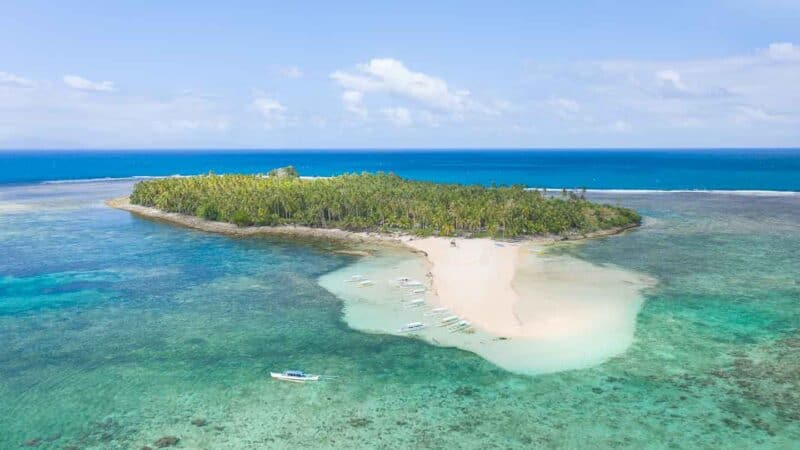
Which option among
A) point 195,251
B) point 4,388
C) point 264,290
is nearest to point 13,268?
point 195,251

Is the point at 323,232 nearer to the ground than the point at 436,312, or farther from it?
farther from it

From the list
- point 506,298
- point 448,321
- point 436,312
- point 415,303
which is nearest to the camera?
point 448,321

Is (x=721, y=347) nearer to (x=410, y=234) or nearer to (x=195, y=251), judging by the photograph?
(x=410, y=234)

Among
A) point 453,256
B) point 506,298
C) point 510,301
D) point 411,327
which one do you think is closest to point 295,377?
point 411,327

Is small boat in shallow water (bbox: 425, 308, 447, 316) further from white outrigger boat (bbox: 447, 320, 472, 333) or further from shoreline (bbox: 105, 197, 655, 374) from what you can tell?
white outrigger boat (bbox: 447, 320, 472, 333)

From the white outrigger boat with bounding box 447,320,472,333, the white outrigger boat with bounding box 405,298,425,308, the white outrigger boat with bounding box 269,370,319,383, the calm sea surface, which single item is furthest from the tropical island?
the white outrigger boat with bounding box 269,370,319,383

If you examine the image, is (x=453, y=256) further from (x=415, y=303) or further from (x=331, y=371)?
(x=331, y=371)

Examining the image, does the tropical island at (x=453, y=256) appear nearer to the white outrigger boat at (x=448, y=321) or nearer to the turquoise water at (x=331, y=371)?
the white outrigger boat at (x=448, y=321)

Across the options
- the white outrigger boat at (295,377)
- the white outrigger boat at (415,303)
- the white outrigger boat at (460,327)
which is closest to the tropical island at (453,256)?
the white outrigger boat at (460,327)
